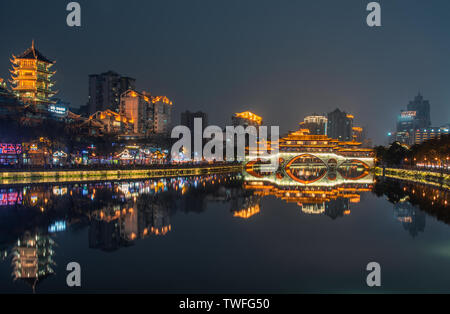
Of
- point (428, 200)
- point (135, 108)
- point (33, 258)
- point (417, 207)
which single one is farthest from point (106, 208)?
point (135, 108)

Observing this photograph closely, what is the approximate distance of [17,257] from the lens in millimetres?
13086

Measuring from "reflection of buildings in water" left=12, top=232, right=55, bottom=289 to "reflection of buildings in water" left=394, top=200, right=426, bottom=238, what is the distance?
55.2 feet

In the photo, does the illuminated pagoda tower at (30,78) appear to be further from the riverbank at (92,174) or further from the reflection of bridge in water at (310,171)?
the reflection of bridge in water at (310,171)

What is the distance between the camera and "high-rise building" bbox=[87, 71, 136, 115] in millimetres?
120188

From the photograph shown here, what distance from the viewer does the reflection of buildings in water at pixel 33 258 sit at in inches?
451

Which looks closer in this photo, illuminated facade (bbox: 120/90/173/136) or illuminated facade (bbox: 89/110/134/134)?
illuminated facade (bbox: 89/110/134/134)

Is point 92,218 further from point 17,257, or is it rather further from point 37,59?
point 37,59

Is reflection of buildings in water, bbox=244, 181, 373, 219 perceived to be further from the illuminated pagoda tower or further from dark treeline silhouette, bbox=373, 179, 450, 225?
the illuminated pagoda tower

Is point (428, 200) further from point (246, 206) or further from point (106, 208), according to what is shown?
point (106, 208)

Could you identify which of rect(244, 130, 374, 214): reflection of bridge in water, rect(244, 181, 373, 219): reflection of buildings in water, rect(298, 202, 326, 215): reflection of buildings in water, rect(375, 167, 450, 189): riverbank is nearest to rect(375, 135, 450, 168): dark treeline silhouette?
rect(375, 167, 450, 189): riverbank

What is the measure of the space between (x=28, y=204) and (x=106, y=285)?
1571 centimetres

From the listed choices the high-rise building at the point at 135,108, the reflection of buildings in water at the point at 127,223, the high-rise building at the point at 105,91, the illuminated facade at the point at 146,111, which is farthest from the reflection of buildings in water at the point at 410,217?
the high-rise building at the point at 105,91

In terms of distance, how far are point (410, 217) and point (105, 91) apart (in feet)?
366
